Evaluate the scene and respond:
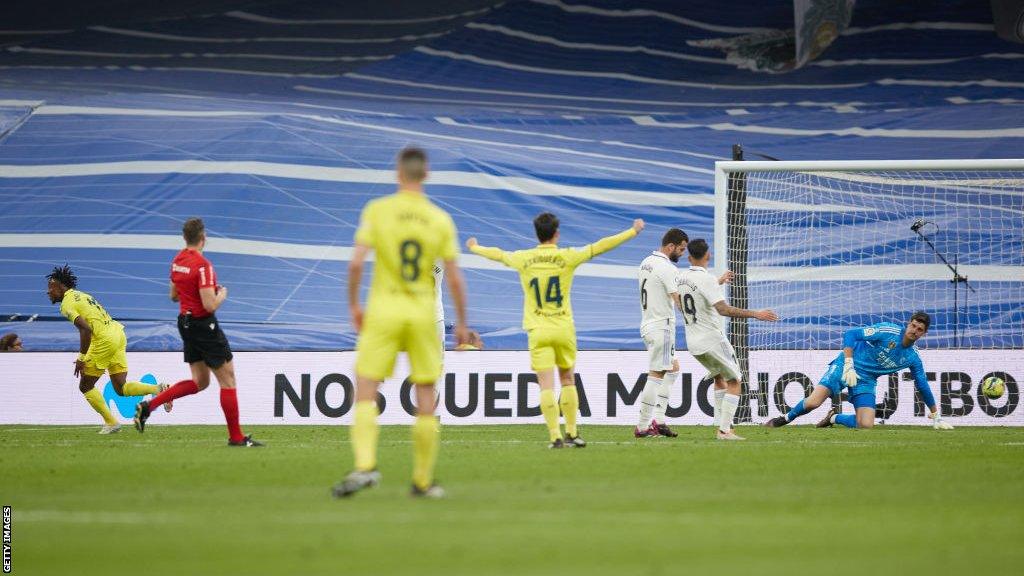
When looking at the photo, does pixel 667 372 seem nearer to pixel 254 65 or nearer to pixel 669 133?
pixel 669 133

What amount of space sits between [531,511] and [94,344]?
1013 cm

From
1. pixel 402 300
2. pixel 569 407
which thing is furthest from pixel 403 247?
pixel 569 407

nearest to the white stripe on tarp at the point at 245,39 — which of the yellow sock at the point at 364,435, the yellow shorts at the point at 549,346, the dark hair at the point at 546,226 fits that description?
the dark hair at the point at 546,226

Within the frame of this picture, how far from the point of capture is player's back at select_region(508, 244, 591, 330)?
503 inches

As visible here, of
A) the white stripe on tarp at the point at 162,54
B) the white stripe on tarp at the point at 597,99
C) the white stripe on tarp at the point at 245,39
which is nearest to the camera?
the white stripe on tarp at the point at 597,99

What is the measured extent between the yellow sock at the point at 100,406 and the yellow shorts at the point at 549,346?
18.8 feet

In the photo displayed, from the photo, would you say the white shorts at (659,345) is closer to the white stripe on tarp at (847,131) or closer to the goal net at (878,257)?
the goal net at (878,257)

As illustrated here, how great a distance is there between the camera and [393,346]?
7980 millimetres

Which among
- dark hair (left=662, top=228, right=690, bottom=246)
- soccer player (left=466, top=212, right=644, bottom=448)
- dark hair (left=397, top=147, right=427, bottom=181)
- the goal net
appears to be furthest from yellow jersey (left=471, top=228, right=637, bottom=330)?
the goal net

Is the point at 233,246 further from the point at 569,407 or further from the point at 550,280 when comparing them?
the point at 569,407

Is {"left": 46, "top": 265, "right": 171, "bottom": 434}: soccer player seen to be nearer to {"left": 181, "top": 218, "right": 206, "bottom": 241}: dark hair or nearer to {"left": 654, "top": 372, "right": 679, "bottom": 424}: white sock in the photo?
{"left": 181, "top": 218, "right": 206, "bottom": 241}: dark hair

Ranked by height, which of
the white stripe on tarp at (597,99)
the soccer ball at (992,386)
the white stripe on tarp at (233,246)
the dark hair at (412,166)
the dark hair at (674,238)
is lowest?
the soccer ball at (992,386)

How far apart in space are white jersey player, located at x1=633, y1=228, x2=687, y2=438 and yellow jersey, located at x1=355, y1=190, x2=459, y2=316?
23.2 ft

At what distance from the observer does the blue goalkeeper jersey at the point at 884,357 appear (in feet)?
56.1
